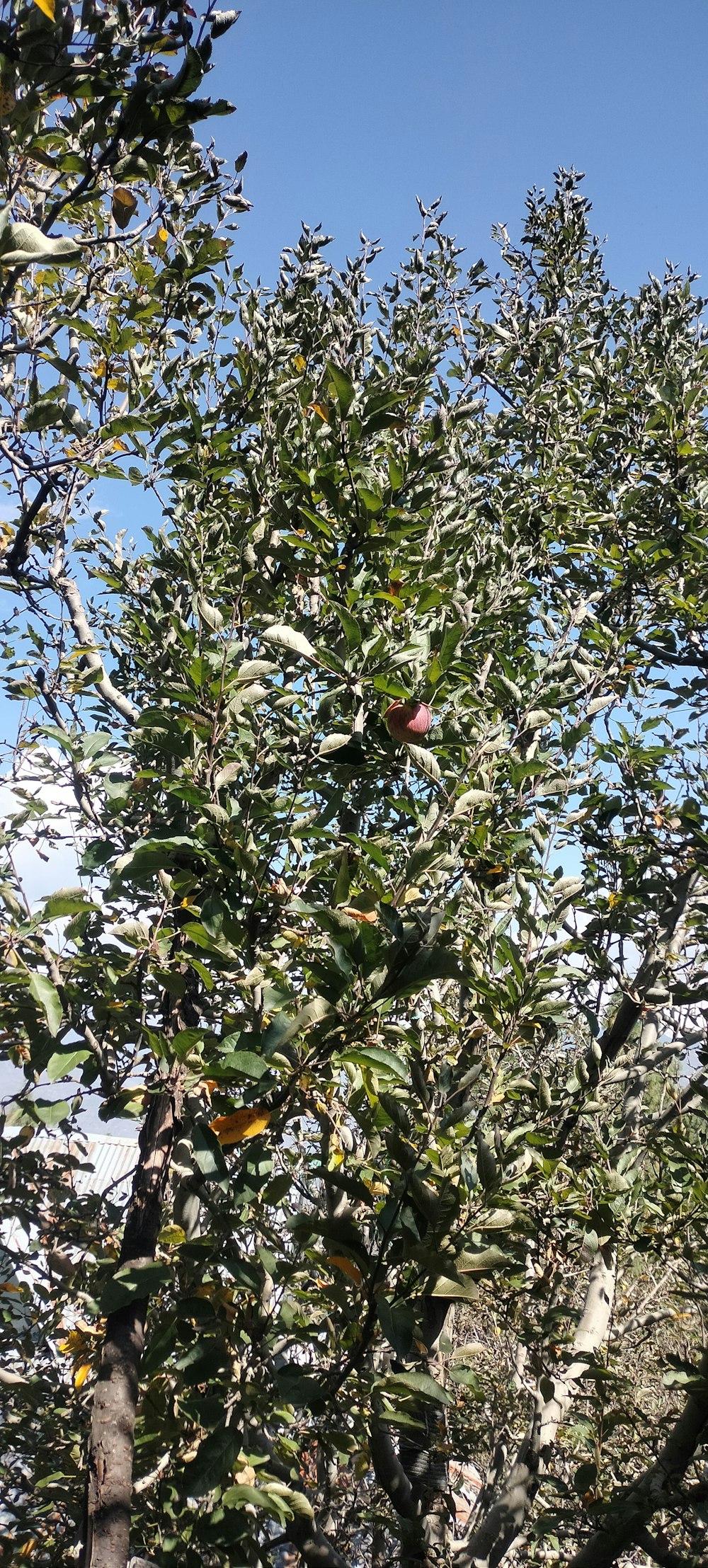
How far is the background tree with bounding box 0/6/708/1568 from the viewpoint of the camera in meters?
1.72

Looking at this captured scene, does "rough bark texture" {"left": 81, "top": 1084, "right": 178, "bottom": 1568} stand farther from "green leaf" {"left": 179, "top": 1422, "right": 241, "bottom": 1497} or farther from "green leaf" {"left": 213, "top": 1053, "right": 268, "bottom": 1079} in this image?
"green leaf" {"left": 179, "top": 1422, "right": 241, "bottom": 1497}

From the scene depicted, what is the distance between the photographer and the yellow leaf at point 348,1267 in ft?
5.64

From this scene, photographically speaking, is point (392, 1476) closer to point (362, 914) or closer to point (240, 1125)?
point (240, 1125)

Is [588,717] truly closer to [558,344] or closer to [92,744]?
[92,744]

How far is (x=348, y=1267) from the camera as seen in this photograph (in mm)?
1726

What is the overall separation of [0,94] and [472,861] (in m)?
1.96

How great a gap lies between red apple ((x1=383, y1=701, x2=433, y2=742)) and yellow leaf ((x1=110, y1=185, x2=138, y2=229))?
3.95 ft

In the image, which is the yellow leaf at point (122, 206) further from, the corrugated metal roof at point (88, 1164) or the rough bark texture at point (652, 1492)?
the rough bark texture at point (652, 1492)

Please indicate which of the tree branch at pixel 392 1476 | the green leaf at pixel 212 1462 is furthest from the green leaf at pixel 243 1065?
the tree branch at pixel 392 1476

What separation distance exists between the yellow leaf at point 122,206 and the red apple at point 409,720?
1.20 meters

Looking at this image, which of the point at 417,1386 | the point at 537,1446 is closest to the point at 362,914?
the point at 417,1386

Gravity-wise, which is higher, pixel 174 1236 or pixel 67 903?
pixel 67 903

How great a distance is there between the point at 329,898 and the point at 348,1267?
734 millimetres

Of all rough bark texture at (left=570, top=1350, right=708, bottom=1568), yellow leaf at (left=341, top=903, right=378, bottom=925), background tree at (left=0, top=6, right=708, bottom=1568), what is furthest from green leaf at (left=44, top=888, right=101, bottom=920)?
rough bark texture at (left=570, top=1350, right=708, bottom=1568)
